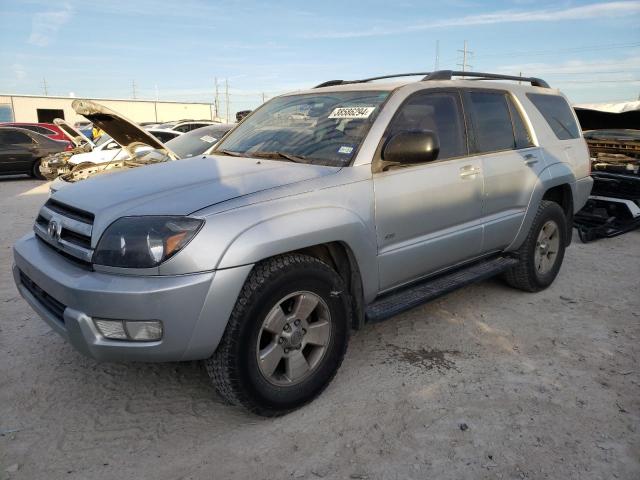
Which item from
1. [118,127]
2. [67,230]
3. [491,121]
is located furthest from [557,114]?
[118,127]

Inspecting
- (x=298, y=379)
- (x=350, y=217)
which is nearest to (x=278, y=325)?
(x=298, y=379)

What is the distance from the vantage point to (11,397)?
2910 millimetres

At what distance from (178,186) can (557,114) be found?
3.76 metres

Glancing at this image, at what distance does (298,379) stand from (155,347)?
2.70 feet

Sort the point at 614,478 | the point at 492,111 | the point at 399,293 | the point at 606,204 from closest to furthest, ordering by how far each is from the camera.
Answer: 1. the point at 614,478
2. the point at 399,293
3. the point at 492,111
4. the point at 606,204

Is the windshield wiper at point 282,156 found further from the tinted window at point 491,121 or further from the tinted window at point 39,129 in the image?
the tinted window at point 39,129

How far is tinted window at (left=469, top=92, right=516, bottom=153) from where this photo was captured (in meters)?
3.81

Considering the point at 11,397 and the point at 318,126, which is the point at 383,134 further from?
the point at 11,397

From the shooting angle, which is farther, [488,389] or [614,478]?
[488,389]

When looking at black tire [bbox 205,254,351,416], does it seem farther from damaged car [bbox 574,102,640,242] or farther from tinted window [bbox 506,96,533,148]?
damaged car [bbox 574,102,640,242]

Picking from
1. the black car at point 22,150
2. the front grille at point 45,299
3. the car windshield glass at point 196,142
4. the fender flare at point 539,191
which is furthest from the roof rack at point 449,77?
the black car at point 22,150

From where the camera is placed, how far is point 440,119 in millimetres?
3576

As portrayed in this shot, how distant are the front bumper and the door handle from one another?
186 cm

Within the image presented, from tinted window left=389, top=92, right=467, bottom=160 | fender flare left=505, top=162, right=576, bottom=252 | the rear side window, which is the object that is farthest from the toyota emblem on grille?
the rear side window
